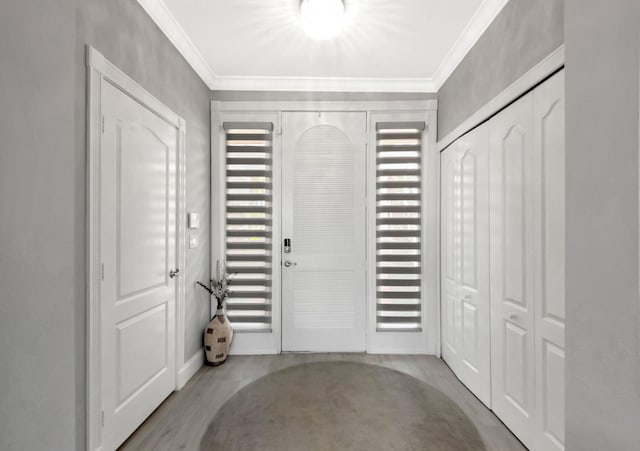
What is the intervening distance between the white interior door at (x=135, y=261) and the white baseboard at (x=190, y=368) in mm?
92

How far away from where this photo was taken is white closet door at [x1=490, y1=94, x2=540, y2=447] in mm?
1910

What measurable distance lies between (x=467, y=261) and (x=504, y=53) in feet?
4.87

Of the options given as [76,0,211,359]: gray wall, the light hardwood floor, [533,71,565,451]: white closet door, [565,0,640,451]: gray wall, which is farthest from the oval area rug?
[565,0,640,451]: gray wall

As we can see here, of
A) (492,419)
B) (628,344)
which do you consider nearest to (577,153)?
(628,344)

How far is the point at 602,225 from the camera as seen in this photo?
38.9 inches

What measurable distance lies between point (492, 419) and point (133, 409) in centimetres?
230

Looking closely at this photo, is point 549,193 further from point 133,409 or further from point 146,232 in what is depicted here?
point 133,409

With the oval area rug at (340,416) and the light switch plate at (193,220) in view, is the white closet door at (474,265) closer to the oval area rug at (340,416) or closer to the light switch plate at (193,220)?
the oval area rug at (340,416)

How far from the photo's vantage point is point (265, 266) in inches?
136

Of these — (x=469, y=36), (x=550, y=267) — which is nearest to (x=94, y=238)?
(x=550, y=267)

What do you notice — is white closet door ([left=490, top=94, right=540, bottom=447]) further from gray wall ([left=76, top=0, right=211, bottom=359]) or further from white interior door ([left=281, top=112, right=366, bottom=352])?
gray wall ([left=76, top=0, right=211, bottom=359])

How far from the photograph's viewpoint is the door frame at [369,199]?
3.41 metres

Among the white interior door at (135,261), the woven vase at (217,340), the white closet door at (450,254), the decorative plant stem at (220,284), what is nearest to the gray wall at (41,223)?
the white interior door at (135,261)

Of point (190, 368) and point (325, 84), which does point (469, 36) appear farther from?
point (190, 368)
